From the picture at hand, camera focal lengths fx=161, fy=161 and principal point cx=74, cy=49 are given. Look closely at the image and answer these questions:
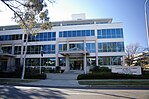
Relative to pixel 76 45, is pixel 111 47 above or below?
below

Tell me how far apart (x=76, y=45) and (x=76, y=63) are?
455 centimetres

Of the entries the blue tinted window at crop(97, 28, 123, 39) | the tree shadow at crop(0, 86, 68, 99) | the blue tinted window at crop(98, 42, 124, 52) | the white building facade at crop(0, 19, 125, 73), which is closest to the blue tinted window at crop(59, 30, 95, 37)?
the white building facade at crop(0, 19, 125, 73)

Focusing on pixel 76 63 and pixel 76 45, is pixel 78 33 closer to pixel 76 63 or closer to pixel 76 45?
pixel 76 45

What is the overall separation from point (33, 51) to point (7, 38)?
30.0 ft

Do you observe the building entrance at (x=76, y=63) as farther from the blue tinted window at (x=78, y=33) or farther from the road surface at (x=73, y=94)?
the road surface at (x=73, y=94)

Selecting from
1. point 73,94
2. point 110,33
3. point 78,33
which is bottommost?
point 73,94

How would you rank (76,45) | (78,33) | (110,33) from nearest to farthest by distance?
(110,33) < (76,45) < (78,33)

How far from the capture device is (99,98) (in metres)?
9.22

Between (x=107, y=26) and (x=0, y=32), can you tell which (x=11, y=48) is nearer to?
(x=0, y=32)

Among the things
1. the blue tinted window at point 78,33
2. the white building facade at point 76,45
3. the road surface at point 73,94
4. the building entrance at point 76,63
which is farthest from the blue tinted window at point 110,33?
the road surface at point 73,94

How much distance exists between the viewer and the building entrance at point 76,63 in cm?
3744

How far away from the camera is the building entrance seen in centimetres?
3744

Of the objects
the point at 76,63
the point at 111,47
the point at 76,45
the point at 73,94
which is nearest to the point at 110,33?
the point at 111,47

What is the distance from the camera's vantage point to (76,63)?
1484 inches
